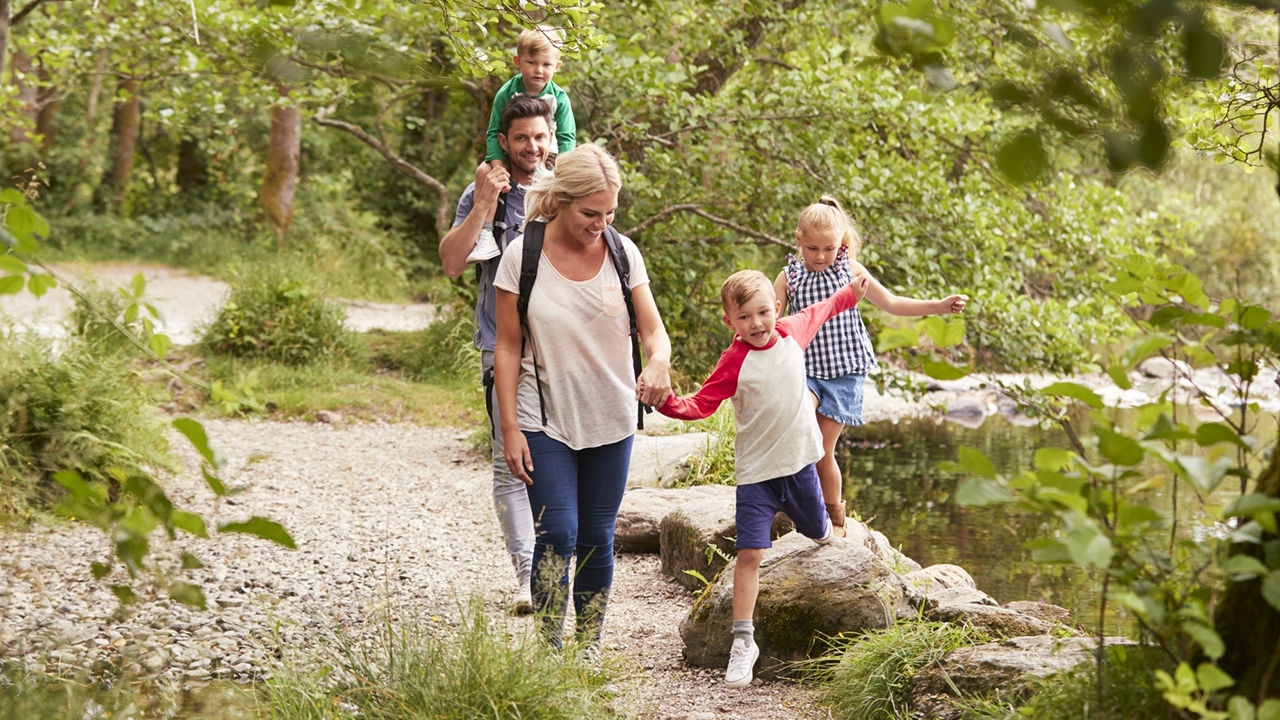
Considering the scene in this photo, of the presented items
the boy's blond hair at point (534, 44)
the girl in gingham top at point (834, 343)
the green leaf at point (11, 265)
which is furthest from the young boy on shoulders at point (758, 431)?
the green leaf at point (11, 265)

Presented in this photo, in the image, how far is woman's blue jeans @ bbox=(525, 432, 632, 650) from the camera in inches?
130

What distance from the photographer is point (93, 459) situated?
572 centimetres

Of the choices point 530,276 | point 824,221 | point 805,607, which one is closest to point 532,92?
point 824,221

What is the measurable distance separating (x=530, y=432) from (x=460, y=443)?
514 cm

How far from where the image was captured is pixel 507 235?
4.17m

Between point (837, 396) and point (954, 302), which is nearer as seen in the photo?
point (954, 302)

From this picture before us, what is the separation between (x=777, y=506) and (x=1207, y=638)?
7.20ft

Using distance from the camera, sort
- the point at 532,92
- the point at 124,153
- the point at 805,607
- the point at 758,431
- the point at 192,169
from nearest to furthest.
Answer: the point at 758,431 → the point at 805,607 → the point at 532,92 → the point at 124,153 → the point at 192,169

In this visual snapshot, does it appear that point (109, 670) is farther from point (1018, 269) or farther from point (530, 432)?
point (1018, 269)

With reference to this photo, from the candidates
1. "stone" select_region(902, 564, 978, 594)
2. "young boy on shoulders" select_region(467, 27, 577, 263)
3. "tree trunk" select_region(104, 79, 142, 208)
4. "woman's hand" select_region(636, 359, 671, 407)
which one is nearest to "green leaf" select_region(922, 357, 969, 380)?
"woman's hand" select_region(636, 359, 671, 407)

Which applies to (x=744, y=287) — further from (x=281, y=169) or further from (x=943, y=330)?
(x=281, y=169)

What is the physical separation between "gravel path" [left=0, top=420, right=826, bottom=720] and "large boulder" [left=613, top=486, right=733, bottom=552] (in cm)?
11

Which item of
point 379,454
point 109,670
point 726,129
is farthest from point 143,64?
point 109,670

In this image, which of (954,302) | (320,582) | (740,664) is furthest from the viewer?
→ (320,582)
